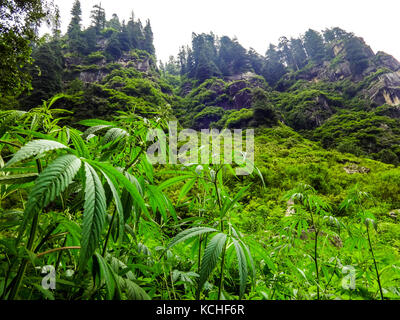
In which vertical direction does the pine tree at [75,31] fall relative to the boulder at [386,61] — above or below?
above

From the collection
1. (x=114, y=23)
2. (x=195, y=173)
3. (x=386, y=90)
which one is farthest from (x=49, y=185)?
(x=114, y=23)

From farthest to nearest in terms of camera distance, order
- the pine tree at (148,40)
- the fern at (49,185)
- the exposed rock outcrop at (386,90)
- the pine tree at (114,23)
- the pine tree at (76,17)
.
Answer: the pine tree at (114,23)
the pine tree at (148,40)
the pine tree at (76,17)
the exposed rock outcrop at (386,90)
the fern at (49,185)

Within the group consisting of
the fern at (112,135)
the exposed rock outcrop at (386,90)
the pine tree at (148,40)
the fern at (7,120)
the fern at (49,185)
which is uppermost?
the pine tree at (148,40)

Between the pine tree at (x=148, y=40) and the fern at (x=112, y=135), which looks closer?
the fern at (x=112, y=135)

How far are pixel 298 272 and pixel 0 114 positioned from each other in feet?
4.59

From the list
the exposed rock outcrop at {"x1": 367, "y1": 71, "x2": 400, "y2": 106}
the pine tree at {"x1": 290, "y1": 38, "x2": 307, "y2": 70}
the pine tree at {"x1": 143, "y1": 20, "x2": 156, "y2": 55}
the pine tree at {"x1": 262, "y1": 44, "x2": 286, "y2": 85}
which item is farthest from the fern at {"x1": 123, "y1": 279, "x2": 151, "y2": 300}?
the pine tree at {"x1": 290, "y1": 38, "x2": 307, "y2": 70}

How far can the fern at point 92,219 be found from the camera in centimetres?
34

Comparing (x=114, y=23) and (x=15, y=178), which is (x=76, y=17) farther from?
(x=15, y=178)

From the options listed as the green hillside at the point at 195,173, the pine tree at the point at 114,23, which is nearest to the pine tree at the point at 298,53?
the green hillside at the point at 195,173

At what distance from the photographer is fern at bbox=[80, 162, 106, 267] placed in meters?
0.34

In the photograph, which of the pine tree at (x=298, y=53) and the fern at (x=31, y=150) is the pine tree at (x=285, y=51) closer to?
the pine tree at (x=298, y=53)

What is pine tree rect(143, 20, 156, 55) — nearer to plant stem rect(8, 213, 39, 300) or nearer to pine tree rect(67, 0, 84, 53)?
pine tree rect(67, 0, 84, 53)

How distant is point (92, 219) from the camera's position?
0.35 meters
